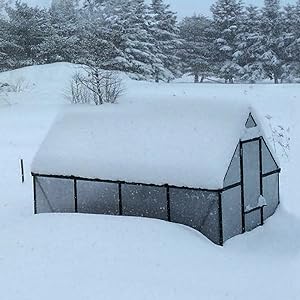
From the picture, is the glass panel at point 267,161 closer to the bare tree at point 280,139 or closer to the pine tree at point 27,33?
the bare tree at point 280,139

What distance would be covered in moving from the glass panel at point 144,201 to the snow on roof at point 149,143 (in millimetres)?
237

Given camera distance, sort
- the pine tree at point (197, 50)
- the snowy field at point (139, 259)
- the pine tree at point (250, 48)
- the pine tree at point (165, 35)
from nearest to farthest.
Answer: the snowy field at point (139, 259), the pine tree at point (250, 48), the pine tree at point (165, 35), the pine tree at point (197, 50)

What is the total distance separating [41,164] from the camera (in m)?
15.2

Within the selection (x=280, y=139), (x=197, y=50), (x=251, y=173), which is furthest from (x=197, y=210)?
(x=197, y=50)

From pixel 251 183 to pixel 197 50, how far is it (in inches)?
1730

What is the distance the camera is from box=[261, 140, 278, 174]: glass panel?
1482 centimetres

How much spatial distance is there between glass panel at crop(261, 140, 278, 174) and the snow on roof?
120cm

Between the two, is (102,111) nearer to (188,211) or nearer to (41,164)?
(41,164)

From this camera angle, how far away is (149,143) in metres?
14.4

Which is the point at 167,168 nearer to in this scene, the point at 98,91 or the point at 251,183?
the point at 251,183

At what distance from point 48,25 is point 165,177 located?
4139cm

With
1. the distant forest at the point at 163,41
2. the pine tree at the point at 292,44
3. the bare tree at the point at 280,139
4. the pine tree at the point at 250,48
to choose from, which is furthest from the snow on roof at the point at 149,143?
the pine tree at the point at 292,44

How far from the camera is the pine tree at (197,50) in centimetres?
5638

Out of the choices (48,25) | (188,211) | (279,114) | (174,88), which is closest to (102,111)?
(188,211)
